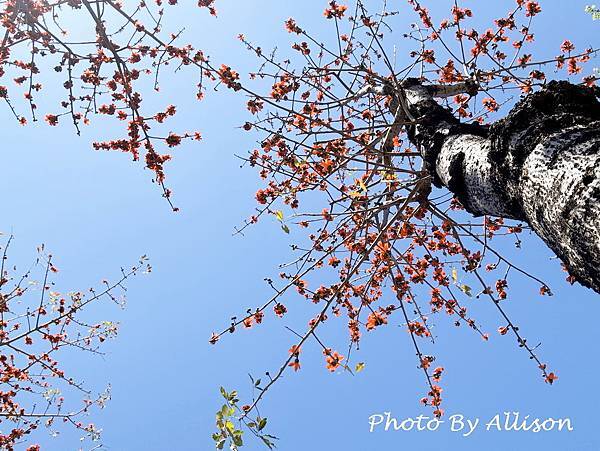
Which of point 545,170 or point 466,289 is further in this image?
point 466,289

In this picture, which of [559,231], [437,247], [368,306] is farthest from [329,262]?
[559,231]

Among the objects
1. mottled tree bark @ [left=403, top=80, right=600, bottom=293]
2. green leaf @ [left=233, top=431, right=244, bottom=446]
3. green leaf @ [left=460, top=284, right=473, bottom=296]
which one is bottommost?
green leaf @ [left=233, top=431, right=244, bottom=446]

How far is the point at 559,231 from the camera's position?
1.29 m

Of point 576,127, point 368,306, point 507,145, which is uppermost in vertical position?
point 368,306

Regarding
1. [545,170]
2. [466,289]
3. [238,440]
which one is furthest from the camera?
[466,289]

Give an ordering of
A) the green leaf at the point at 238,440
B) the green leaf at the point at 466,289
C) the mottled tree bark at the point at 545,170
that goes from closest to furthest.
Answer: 1. the mottled tree bark at the point at 545,170
2. the green leaf at the point at 238,440
3. the green leaf at the point at 466,289

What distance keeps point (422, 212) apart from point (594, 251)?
3.03 metres

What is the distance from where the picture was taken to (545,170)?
1356 mm

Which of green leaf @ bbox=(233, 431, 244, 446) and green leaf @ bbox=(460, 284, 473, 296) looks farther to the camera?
green leaf @ bbox=(460, 284, 473, 296)

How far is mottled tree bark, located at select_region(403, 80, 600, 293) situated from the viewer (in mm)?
1183

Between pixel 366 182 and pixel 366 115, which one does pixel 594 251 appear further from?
pixel 366 115

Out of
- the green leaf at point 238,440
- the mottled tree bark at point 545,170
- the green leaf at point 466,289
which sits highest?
the green leaf at point 466,289

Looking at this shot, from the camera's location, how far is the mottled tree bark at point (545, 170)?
3.88ft

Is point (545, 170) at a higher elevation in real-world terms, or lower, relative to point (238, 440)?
higher
